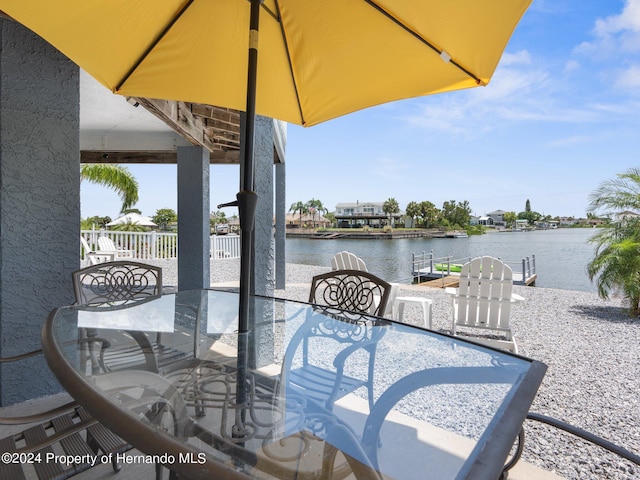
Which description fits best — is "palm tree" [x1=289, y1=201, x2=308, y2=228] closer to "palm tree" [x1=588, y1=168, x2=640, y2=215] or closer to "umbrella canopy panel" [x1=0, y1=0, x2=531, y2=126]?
"palm tree" [x1=588, y1=168, x2=640, y2=215]

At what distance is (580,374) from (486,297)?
1.20m

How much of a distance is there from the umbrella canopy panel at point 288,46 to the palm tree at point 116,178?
12515 millimetres

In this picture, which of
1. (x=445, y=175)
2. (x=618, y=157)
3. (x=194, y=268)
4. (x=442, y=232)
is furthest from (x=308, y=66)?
(x=445, y=175)

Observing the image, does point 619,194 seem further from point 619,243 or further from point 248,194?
point 248,194

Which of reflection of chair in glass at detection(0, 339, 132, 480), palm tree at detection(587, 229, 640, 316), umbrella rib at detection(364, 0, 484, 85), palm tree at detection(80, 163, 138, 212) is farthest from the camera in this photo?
palm tree at detection(80, 163, 138, 212)

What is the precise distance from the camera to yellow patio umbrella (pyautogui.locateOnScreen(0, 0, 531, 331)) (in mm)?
1287

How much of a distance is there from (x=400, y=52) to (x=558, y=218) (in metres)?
52.1

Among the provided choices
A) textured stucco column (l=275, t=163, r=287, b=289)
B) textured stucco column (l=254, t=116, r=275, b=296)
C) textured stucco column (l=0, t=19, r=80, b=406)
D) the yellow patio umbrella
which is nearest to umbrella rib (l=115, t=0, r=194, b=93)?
the yellow patio umbrella

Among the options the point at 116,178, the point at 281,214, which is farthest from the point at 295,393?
Answer: the point at 116,178

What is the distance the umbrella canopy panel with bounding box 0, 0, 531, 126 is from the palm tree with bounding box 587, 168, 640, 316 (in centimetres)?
606

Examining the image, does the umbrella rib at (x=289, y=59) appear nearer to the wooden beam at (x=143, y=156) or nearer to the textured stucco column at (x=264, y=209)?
the textured stucco column at (x=264, y=209)

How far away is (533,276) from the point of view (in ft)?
40.4

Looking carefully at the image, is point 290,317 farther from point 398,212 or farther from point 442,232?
point 398,212

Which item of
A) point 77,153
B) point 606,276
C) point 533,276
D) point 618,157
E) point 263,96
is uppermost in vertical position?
point 618,157
